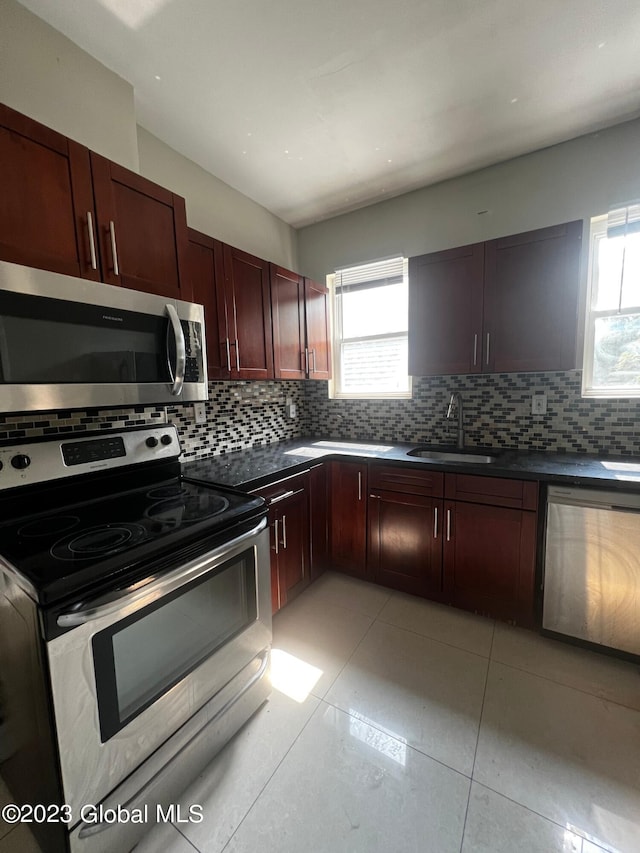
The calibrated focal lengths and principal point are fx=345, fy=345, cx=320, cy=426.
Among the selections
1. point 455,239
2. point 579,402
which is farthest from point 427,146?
point 579,402

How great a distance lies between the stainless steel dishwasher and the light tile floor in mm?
164

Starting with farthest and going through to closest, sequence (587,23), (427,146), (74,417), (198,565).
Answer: (427,146), (74,417), (587,23), (198,565)

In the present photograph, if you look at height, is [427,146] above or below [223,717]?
above

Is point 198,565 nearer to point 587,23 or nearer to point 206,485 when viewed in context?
point 206,485

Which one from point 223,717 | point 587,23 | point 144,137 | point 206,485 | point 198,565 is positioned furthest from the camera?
point 144,137

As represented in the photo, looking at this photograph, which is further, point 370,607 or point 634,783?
point 370,607

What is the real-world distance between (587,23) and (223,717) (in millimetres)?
3055

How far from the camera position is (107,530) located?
3.83 ft

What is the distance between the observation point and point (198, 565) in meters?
1.14

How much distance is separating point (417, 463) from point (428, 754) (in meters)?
1.26

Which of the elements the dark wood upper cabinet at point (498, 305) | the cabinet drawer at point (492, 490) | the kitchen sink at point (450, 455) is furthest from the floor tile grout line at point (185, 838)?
the dark wood upper cabinet at point (498, 305)

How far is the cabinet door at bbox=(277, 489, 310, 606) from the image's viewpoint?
1.96m

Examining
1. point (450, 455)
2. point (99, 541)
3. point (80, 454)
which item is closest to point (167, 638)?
point (99, 541)

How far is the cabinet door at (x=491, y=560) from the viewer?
1.82 m
